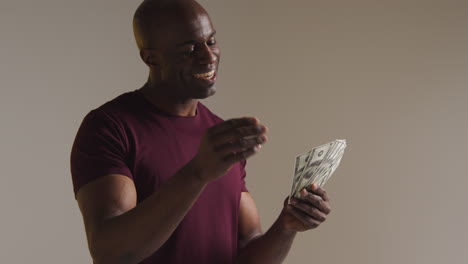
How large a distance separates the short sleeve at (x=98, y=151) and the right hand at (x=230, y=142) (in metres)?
0.31

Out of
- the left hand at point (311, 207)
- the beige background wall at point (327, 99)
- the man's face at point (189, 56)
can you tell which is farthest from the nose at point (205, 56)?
the beige background wall at point (327, 99)

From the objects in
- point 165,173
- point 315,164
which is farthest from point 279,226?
point 165,173

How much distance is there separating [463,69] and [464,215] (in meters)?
0.72

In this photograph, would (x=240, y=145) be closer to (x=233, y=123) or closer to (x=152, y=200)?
(x=233, y=123)

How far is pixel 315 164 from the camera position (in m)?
1.55

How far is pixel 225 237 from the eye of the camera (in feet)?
5.43

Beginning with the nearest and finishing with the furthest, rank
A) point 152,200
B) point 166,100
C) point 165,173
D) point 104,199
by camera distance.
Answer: point 152,200
point 104,199
point 165,173
point 166,100

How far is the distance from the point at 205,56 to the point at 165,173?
284mm

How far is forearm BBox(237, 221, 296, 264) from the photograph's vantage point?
1.70 meters

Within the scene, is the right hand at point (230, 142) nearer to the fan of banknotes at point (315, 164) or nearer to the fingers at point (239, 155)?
the fingers at point (239, 155)

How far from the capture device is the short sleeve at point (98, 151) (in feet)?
4.68

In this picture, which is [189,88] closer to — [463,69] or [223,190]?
[223,190]

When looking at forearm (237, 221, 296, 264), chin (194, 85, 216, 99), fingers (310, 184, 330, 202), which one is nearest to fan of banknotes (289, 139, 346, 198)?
fingers (310, 184, 330, 202)

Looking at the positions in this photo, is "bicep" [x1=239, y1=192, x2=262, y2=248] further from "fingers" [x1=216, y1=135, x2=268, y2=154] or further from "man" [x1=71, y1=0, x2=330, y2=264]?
"fingers" [x1=216, y1=135, x2=268, y2=154]
